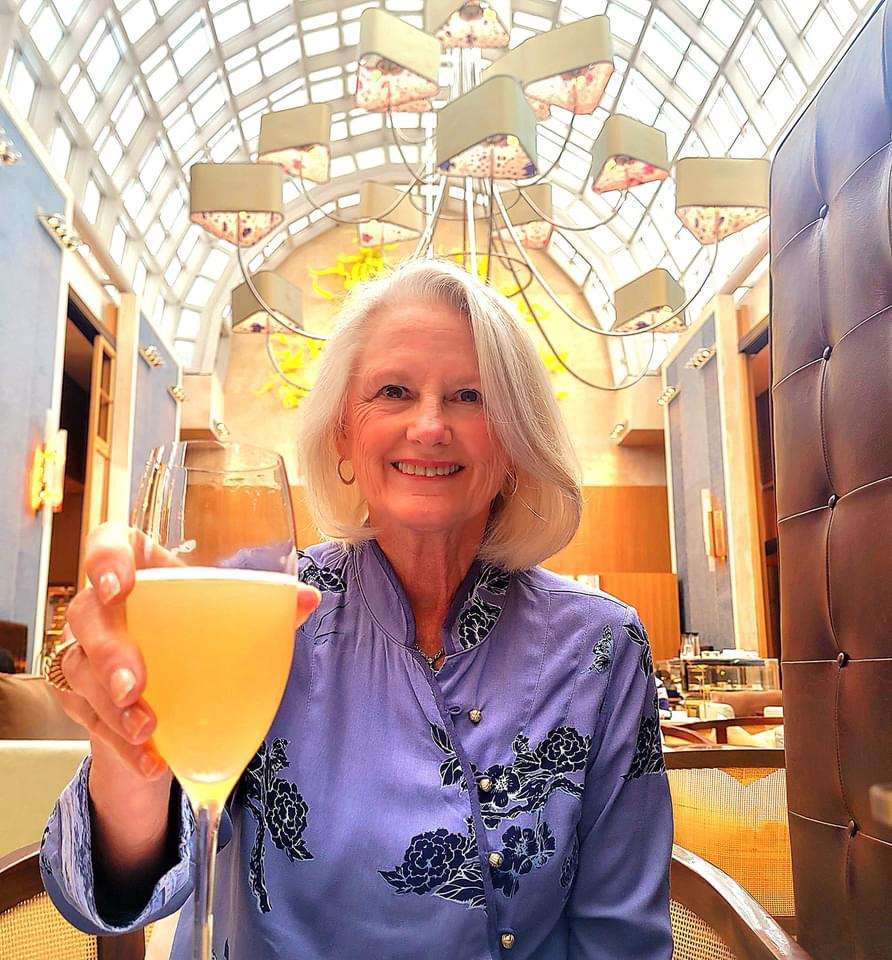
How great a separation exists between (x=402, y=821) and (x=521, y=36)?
1344 centimetres

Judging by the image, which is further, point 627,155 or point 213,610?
point 627,155

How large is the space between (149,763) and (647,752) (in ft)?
2.33

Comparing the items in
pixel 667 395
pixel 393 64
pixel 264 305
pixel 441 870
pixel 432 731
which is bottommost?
pixel 441 870

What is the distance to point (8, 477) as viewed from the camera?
6.78 meters

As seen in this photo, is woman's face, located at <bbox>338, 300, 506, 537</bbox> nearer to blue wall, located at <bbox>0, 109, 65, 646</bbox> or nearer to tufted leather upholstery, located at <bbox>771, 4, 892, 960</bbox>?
tufted leather upholstery, located at <bbox>771, 4, 892, 960</bbox>

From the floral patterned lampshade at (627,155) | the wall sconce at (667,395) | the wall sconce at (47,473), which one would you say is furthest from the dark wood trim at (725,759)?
the wall sconce at (667,395)

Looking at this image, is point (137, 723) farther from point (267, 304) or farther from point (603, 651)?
point (267, 304)

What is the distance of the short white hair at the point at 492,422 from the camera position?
1.17 metres

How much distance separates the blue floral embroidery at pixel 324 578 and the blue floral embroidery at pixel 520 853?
360 millimetres

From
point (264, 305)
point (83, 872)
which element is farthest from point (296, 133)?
point (83, 872)

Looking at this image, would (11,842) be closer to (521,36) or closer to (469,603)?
(469,603)

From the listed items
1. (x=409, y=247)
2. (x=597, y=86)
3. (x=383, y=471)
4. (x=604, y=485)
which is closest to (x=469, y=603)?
(x=383, y=471)

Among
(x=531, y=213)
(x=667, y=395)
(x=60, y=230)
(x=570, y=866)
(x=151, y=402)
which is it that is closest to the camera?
(x=570, y=866)

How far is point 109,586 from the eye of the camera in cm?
47
